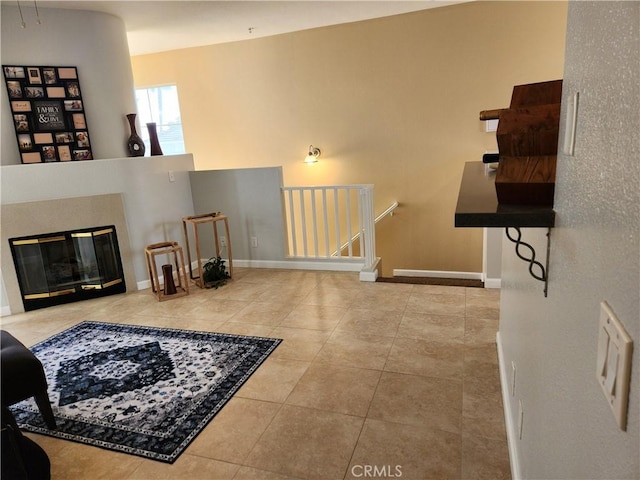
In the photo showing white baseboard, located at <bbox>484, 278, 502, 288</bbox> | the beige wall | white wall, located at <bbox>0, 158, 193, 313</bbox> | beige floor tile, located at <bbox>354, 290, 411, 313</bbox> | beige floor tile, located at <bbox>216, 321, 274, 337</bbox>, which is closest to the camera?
beige floor tile, located at <bbox>216, 321, 274, 337</bbox>

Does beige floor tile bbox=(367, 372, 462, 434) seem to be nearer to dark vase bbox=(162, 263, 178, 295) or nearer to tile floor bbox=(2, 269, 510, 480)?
tile floor bbox=(2, 269, 510, 480)

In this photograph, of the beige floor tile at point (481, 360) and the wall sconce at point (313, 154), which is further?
the wall sconce at point (313, 154)

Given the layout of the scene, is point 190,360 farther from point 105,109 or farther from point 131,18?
point 131,18

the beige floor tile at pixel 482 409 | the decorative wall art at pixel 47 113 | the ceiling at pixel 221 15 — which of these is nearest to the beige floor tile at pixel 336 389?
the beige floor tile at pixel 482 409

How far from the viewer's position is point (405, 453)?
74.8 inches

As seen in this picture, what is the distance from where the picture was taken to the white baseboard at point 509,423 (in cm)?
169

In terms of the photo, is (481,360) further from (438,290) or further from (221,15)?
(221,15)

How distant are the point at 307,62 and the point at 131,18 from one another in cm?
247

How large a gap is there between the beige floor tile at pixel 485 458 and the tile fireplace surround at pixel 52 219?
3.66 metres

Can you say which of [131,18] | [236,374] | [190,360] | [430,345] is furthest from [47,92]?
[430,345]

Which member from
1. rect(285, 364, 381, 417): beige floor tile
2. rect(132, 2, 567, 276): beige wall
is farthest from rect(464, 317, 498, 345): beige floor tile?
rect(132, 2, 567, 276): beige wall

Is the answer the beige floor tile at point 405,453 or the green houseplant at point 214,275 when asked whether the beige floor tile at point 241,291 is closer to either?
the green houseplant at point 214,275

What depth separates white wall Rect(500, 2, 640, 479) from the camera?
0.47 m

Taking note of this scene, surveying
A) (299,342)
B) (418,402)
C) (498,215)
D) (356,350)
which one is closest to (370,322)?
(356,350)
